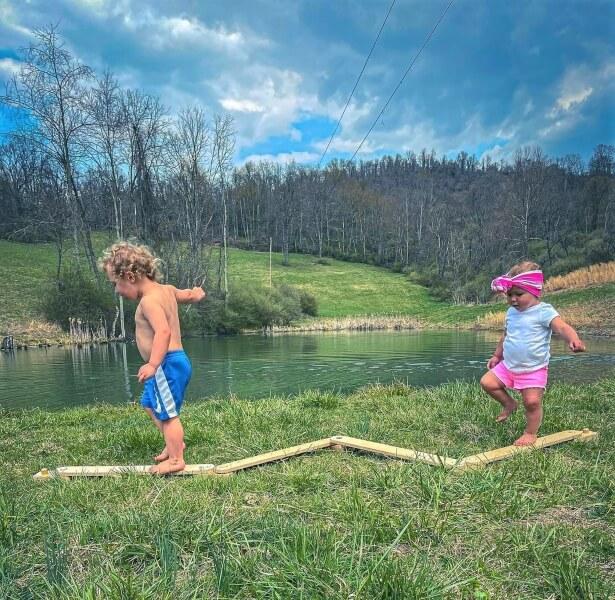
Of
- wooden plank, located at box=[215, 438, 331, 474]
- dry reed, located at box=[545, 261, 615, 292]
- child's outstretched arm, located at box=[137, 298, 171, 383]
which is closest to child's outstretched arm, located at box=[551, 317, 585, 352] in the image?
wooden plank, located at box=[215, 438, 331, 474]

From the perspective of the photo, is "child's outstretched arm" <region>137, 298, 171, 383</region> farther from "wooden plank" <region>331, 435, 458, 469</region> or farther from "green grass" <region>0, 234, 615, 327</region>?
"green grass" <region>0, 234, 615, 327</region>

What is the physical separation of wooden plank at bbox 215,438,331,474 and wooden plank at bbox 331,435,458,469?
0.18 meters

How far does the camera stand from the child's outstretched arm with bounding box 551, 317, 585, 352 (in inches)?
173

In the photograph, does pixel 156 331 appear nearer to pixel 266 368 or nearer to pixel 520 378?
pixel 520 378

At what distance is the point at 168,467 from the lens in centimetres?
403

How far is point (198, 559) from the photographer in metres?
2.36

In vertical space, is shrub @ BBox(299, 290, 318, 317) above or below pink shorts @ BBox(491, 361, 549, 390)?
below

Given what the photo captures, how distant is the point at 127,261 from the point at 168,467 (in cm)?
168

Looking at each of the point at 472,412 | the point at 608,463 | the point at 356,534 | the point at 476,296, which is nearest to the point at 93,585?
the point at 356,534

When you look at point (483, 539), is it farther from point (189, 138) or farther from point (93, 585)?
point (189, 138)

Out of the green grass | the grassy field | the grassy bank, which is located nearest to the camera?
the grassy bank

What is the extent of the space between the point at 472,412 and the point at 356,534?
3856mm

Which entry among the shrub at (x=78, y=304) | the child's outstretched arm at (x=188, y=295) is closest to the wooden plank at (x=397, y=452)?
the child's outstretched arm at (x=188, y=295)

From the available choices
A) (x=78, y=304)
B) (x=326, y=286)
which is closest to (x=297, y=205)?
(x=326, y=286)
